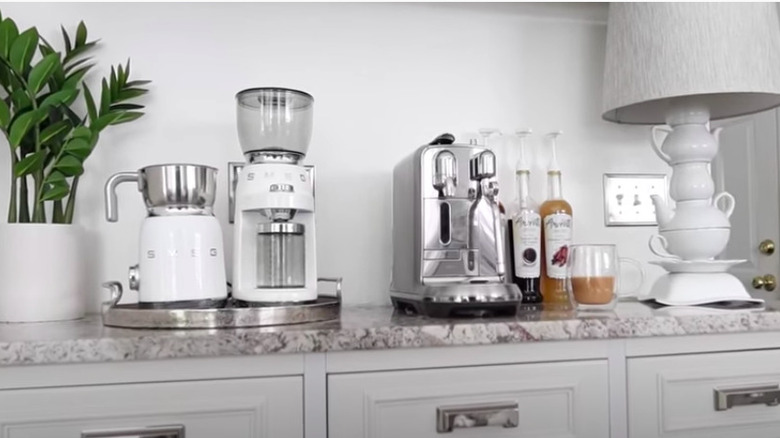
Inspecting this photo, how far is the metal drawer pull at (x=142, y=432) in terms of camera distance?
882 mm

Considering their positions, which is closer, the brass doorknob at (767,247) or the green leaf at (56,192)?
the green leaf at (56,192)

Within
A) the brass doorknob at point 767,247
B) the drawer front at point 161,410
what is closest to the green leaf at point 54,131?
the drawer front at point 161,410

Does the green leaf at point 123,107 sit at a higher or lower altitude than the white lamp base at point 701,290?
higher

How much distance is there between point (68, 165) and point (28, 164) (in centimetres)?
7

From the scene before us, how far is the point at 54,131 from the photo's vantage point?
3.95ft

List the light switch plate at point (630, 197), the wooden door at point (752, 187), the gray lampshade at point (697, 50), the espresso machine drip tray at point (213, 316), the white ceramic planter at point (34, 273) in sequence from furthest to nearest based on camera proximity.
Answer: the wooden door at point (752, 187)
the light switch plate at point (630, 197)
the gray lampshade at point (697, 50)
the white ceramic planter at point (34, 273)
the espresso machine drip tray at point (213, 316)

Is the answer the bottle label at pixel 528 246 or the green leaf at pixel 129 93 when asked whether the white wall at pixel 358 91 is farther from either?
the bottle label at pixel 528 246

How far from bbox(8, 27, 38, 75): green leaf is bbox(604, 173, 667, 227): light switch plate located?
133 cm

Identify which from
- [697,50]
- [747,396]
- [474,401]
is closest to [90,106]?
[474,401]

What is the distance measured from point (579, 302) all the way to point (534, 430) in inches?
11.4

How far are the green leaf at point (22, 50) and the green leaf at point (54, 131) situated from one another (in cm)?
12

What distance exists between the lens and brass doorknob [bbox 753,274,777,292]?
1892 millimetres

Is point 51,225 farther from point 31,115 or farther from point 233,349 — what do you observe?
point 233,349

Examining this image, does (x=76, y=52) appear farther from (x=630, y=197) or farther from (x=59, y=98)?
(x=630, y=197)
